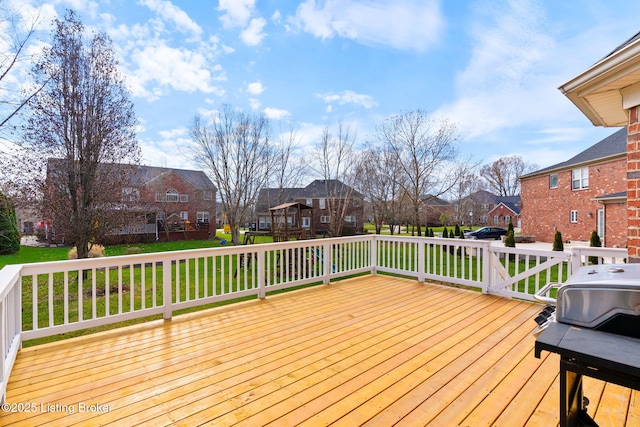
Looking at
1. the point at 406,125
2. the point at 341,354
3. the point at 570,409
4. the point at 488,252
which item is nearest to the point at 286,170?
the point at 406,125

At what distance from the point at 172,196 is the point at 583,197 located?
1010 inches

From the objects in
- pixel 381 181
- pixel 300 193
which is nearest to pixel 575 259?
pixel 381 181

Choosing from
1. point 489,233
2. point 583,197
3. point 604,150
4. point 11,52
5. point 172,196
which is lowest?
point 489,233

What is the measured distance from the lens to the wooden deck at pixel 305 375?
6.36 feet

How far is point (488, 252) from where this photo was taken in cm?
482

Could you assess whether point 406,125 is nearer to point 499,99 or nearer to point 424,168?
point 424,168

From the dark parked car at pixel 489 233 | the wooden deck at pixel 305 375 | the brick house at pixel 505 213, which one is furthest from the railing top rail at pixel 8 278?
the brick house at pixel 505 213

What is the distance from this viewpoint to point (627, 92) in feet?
7.84

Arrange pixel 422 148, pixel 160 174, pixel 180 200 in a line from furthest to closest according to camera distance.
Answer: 1. pixel 180 200
2. pixel 160 174
3. pixel 422 148

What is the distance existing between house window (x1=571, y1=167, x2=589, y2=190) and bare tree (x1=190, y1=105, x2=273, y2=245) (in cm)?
1706

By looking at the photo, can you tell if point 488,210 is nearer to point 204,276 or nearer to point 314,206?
point 314,206

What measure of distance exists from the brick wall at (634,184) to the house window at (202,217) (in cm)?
2416

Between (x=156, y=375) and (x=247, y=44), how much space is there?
7498 mm

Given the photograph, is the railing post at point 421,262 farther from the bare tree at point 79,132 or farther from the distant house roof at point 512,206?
the distant house roof at point 512,206
